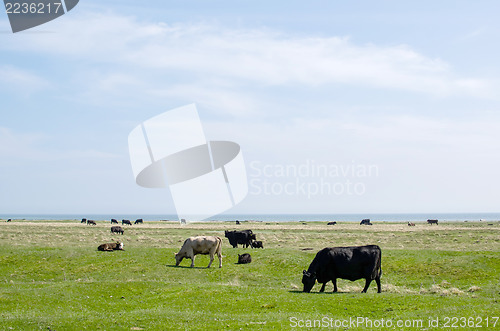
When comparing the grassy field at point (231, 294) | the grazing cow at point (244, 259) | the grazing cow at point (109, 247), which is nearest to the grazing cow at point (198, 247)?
the grassy field at point (231, 294)

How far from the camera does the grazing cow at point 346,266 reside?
2481 cm

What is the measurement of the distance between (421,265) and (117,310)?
2226 centimetres

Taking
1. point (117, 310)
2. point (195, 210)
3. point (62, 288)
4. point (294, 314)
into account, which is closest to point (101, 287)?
point (62, 288)

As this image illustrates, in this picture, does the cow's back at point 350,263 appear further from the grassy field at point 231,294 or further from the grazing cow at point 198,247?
the grazing cow at point 198,247

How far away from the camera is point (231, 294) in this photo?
23281 millimetres

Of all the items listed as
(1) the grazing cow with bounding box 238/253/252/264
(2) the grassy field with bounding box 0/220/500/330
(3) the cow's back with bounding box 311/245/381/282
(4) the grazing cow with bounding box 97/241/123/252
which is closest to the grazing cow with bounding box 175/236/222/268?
(2) the grassy field with bounding box 0/220/500/330

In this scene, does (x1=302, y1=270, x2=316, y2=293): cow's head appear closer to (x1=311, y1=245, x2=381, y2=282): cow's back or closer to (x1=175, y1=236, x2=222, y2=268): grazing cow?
(x1=311, y1=245, x2=381, y2=282): cow's back

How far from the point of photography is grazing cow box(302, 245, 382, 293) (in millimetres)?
24812

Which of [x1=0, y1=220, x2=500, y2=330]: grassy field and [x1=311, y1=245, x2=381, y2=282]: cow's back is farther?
[x1=311, y1=245, x2=381, y2=282]: cow's back

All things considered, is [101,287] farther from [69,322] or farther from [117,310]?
[69,322]

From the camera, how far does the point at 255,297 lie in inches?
883

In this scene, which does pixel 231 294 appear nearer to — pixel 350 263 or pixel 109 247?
pixel 350 263

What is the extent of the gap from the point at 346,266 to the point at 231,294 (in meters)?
6.68

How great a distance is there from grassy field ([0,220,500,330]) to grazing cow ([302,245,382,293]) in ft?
3.71
